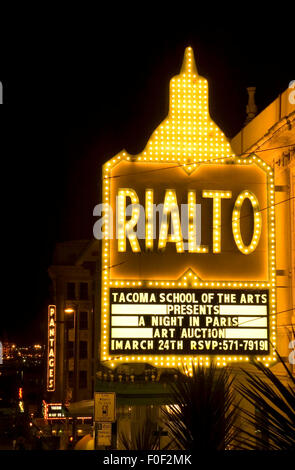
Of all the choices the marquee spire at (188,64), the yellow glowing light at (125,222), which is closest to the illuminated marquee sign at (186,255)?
the yellow glowing light at (125,222)

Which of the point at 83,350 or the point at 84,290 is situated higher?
the point at 84,290

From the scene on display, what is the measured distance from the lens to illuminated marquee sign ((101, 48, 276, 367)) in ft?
39.1

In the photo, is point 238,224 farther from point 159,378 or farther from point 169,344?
point 159,378

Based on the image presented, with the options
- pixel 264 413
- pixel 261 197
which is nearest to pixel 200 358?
pixel 261 197

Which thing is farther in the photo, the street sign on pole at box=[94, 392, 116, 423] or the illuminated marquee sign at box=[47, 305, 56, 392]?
the illuminated marquee sign at box=[47, 305, 56, 392]

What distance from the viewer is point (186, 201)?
12383 mm

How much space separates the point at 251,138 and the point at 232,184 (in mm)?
5661

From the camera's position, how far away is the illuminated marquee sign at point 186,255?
11922 mm

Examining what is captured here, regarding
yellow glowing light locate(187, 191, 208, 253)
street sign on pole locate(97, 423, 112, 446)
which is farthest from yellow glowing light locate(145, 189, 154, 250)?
street sign on pole locate(97, 423, 112, 446)

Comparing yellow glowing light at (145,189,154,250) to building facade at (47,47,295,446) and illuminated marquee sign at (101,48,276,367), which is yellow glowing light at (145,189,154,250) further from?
building facade at (47,47,295,446)

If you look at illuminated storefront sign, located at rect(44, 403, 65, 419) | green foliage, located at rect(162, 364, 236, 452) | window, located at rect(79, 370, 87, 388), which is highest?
green foliage, located at rect(162, 364, 236, 452)

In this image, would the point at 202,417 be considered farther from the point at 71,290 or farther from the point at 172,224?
the point at 71,290

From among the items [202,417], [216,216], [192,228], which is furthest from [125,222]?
[202,417]

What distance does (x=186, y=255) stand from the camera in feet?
40.4
